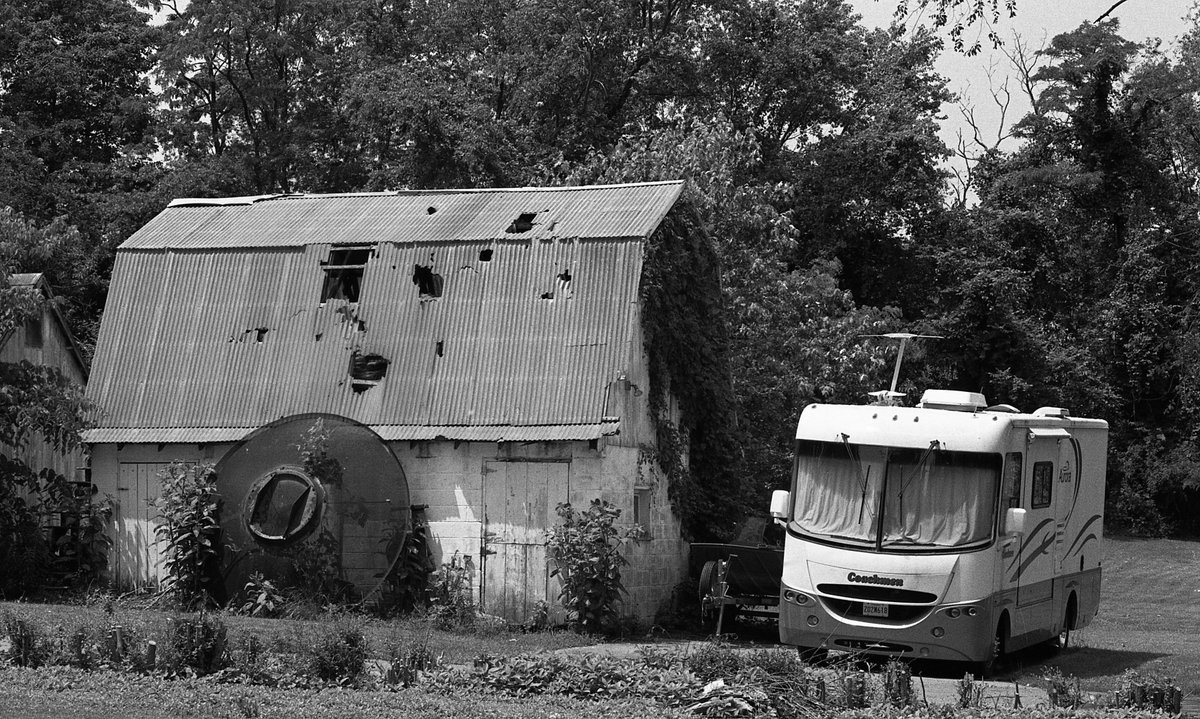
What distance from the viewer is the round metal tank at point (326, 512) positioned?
2245 centimetres

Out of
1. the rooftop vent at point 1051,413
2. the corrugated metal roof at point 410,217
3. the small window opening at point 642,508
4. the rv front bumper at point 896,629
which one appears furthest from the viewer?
the corrugated metal roof at point 410,217

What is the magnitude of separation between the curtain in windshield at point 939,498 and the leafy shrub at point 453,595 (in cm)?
706

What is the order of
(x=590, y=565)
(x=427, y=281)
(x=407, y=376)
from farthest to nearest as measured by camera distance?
(x=427, y=281), (x=407, y=376), (x=590, y=565)

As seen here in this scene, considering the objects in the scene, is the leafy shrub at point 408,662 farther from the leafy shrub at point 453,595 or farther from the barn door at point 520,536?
the barn door at point 520,536

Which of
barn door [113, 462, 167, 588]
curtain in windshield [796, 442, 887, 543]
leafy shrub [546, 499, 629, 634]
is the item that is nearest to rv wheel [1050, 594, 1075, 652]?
curtain in windshield [796, 442, 887, 543]

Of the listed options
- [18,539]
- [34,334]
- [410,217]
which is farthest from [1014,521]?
[34,334]

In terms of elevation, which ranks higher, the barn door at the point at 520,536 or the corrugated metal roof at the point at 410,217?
the corrugated metal roof at the point at 410,217

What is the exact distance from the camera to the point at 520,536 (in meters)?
22.7

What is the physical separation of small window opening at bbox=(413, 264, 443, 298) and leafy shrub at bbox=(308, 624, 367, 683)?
1054 cm

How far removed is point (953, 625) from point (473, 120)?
27112 mm

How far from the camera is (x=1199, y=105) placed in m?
53.6

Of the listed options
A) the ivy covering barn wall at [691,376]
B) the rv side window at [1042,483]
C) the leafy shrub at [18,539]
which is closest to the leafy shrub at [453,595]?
the ivy covering barn wall at [691,376]

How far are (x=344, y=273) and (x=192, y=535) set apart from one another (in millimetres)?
5377

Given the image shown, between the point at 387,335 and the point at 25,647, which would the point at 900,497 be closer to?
the point at 387,335
